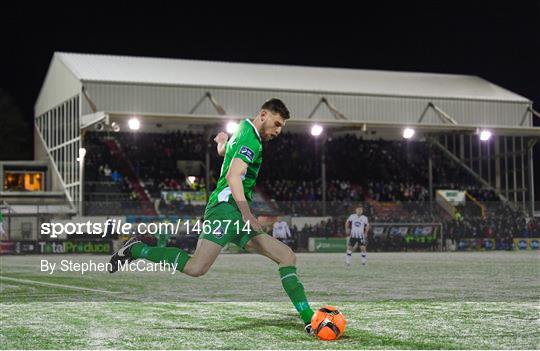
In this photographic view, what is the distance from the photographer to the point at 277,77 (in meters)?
54.4

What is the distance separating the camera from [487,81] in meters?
61.0

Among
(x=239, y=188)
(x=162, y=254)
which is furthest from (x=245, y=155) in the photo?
(x=162, y=254)

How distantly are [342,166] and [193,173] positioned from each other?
977cm

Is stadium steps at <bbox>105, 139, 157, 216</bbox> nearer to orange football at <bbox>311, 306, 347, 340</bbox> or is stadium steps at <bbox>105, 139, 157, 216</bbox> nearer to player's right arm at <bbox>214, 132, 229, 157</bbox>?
player's right arm at <bbox>214, 132, 229, 157</bbox>

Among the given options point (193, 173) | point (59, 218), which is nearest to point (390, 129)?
point (193, 173)

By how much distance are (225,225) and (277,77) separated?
4706 cm

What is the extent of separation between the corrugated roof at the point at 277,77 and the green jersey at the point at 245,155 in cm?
4113

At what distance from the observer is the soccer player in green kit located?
7.58m

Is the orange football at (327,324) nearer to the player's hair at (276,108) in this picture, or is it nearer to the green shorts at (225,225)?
the green shorts at (225,225)

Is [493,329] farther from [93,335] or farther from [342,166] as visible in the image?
[342,166]

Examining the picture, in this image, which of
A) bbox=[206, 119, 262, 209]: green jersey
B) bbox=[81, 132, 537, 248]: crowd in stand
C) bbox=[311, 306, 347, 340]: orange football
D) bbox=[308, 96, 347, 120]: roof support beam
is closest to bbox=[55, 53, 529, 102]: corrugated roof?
bbox=[308, 96, 347, 120]: roof support beam

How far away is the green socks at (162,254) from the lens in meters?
8.30

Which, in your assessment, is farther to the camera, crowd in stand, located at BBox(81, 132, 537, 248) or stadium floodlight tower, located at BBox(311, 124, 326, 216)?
crowd in stand, located at BBox(81, 132, 537, 248)

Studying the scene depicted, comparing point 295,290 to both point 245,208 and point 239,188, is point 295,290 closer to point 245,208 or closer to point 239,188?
point 245,208
